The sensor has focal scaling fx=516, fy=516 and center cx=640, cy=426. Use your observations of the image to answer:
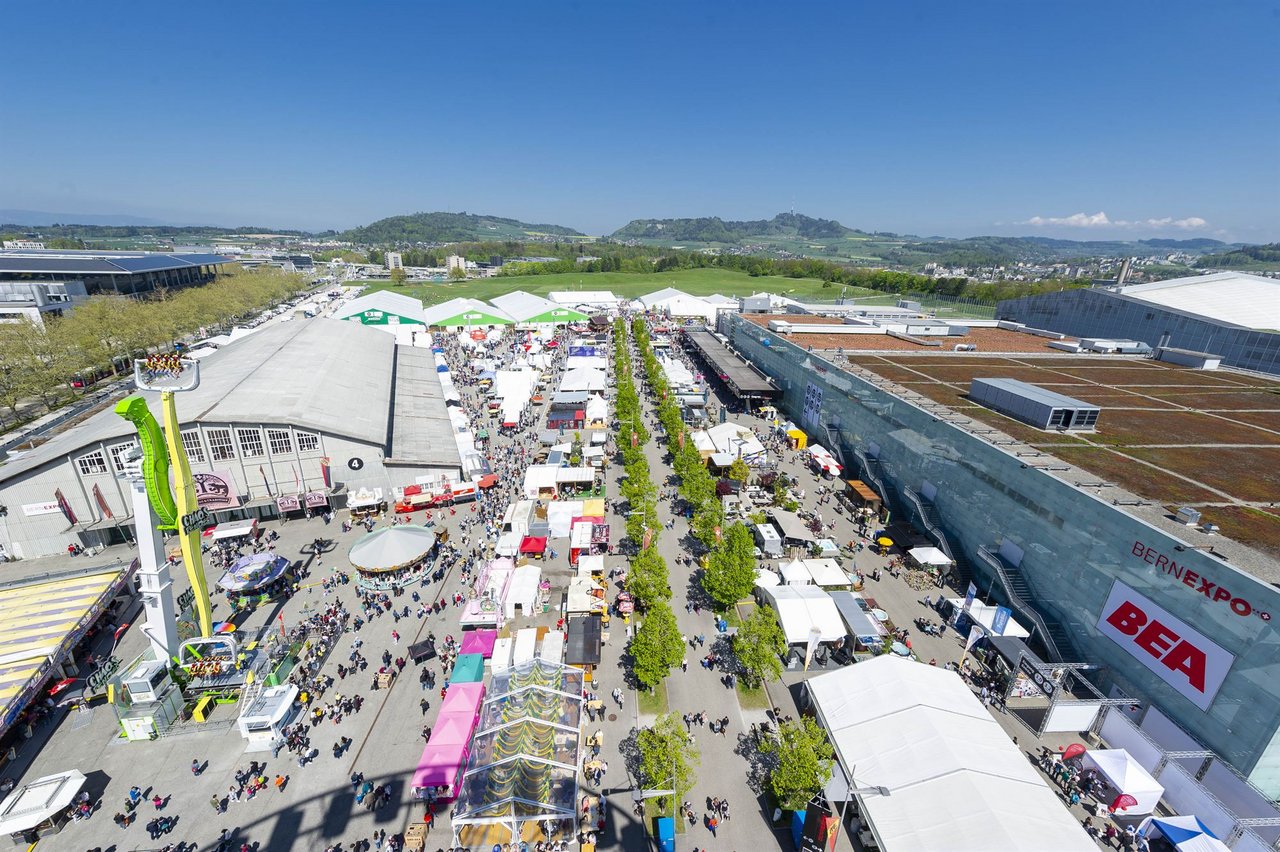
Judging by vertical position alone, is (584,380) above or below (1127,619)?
below

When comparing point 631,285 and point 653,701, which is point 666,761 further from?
point 631,285

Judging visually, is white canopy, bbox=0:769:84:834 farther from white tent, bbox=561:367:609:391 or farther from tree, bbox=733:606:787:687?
white tent, bbox=561:367:609:391

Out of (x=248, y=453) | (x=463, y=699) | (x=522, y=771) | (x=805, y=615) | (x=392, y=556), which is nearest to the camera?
(x=522, y=771)

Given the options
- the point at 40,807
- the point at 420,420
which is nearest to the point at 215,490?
the point at 420,420

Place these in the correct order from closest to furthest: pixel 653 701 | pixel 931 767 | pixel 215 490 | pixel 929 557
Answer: pixel 931 767 → pixel 653 701 → pixel 929 557 → pixel 215 490

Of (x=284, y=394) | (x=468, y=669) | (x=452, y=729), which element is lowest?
(x=468, y=669)

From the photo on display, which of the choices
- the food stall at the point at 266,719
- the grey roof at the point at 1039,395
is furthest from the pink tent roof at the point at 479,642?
the grey roof at the point at 1039,395

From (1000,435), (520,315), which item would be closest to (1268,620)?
(1000,435)

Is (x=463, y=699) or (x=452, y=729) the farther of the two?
(x=463, y=699)

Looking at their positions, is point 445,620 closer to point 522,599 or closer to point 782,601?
point 522,599
